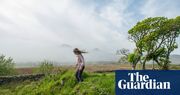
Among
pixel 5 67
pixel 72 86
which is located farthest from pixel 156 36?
pixel 72 86

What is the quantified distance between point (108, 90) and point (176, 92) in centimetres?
700

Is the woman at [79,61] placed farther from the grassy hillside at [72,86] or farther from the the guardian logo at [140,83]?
the the guardian logo at [140,83]

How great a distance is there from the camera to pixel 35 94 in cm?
2633

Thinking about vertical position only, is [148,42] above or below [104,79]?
above

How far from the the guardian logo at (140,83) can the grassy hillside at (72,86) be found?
643cm

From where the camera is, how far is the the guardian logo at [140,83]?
15.0 m

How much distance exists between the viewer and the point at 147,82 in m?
15.0

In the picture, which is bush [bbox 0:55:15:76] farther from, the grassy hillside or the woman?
the woman

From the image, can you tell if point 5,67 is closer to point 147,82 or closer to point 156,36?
point 156,36

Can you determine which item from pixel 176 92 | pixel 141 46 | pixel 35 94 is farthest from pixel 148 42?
pixel 176 92

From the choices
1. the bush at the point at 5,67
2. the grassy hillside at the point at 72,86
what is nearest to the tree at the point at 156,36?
the bush at the point at 5,67

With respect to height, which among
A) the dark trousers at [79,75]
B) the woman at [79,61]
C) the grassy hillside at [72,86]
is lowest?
A: the grassy hillside at [72,86]

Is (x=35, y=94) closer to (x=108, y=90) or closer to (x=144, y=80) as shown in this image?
(x=108, y=90)

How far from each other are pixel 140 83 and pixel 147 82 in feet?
0.82
